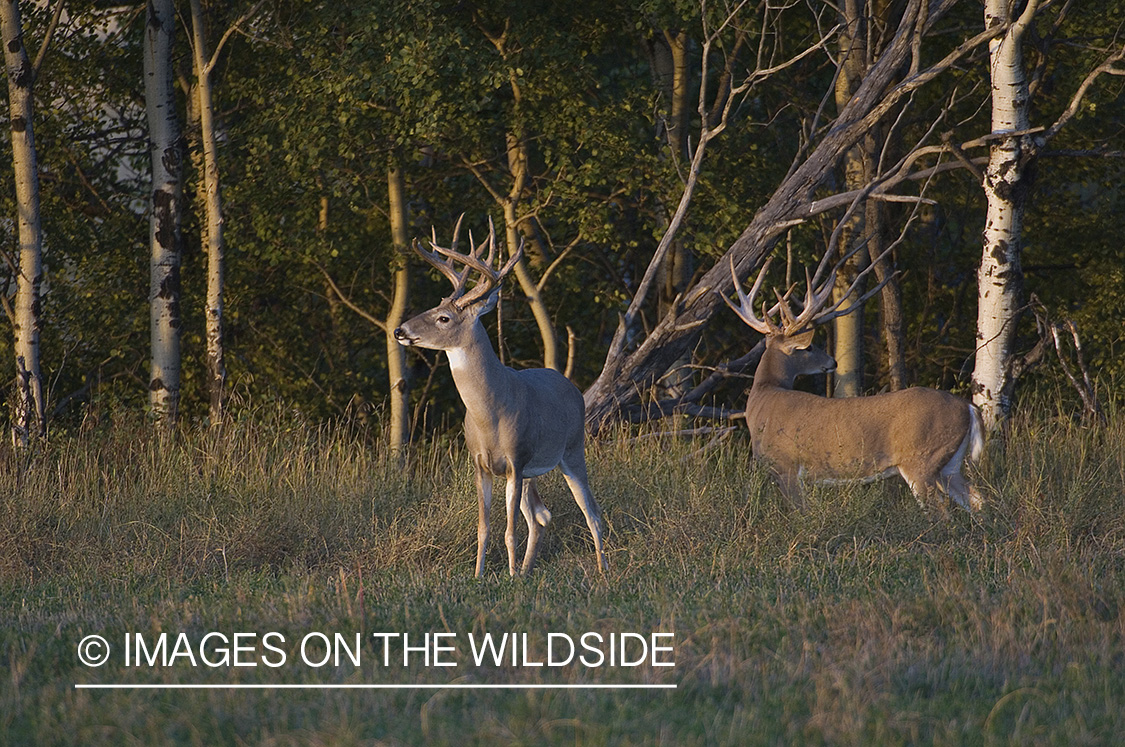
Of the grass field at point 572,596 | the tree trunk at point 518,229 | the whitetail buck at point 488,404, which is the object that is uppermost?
the tree trunk at point 518,229

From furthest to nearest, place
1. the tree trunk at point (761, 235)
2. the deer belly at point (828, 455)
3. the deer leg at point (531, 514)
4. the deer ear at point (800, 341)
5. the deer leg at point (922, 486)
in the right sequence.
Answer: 1. the tree trunk at point (761, 235)
2. the deer ear at point (800, 341)
3. the deer belly at point (828, 455)
4. the deer leg at point (922, 486)
5. the deer leg at point (531, 514)

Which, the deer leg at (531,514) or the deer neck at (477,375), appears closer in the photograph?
the deer neck at (477,375)

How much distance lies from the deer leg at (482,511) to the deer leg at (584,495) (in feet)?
1.75

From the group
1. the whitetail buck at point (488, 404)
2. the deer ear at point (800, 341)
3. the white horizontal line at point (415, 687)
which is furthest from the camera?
the deer ear at point (800, 341)

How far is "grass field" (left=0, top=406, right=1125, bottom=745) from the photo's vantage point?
13.4ft

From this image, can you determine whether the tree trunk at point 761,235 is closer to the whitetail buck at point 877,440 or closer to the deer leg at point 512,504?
the whitetail buck at point 877,440

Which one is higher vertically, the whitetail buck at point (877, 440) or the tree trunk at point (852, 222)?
the tree trunk at point (852, 222)

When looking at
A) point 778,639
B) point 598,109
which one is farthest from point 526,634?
point 598,109

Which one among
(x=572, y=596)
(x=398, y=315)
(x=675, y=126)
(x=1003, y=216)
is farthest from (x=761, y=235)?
(x=572, y=596)

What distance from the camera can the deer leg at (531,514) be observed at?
279 inches

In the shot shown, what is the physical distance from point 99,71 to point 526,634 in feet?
37.3

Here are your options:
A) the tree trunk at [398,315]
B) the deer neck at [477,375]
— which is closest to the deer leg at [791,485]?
the deer neck at [477,375]

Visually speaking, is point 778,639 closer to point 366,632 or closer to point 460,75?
point 366,632

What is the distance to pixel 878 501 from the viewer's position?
787cm
